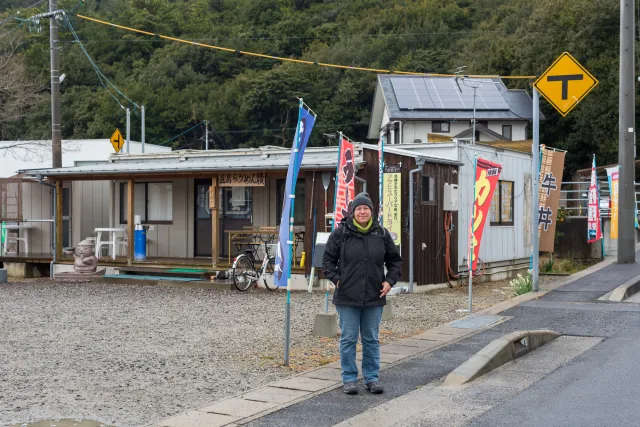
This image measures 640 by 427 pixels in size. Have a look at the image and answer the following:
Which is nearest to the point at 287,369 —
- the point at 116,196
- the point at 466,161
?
the point at 466,161

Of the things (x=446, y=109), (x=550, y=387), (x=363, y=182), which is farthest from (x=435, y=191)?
(x=446, y=109)

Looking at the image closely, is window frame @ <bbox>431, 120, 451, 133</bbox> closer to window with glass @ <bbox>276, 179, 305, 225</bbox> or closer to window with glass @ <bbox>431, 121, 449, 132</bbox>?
window with glass @ <bbox>431, 121, 449, 132</bbox>

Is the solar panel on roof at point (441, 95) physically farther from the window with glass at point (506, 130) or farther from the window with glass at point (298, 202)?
the window with glass at point (298, 202)

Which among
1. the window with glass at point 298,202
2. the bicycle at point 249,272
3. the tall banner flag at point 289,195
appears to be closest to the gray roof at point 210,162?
the window with glass at point 298,202

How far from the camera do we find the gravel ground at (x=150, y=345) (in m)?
6.69

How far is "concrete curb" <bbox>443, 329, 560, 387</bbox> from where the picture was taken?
732 cm

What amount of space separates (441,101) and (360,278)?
117 feet

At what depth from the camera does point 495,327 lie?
33.4 feet

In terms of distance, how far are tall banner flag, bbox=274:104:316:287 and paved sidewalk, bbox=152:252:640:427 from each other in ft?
3.45

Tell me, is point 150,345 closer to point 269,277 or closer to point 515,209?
point 269,277

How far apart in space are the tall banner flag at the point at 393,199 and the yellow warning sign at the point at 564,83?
308cm

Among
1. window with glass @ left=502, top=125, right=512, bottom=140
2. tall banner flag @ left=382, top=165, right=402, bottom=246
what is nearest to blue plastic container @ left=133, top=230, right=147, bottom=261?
tall banner flag @ left=382, top=165, right=402, bottom=246

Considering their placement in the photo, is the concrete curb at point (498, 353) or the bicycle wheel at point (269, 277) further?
the bicycle wheel at point (269, 277)

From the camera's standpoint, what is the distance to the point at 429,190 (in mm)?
16125
